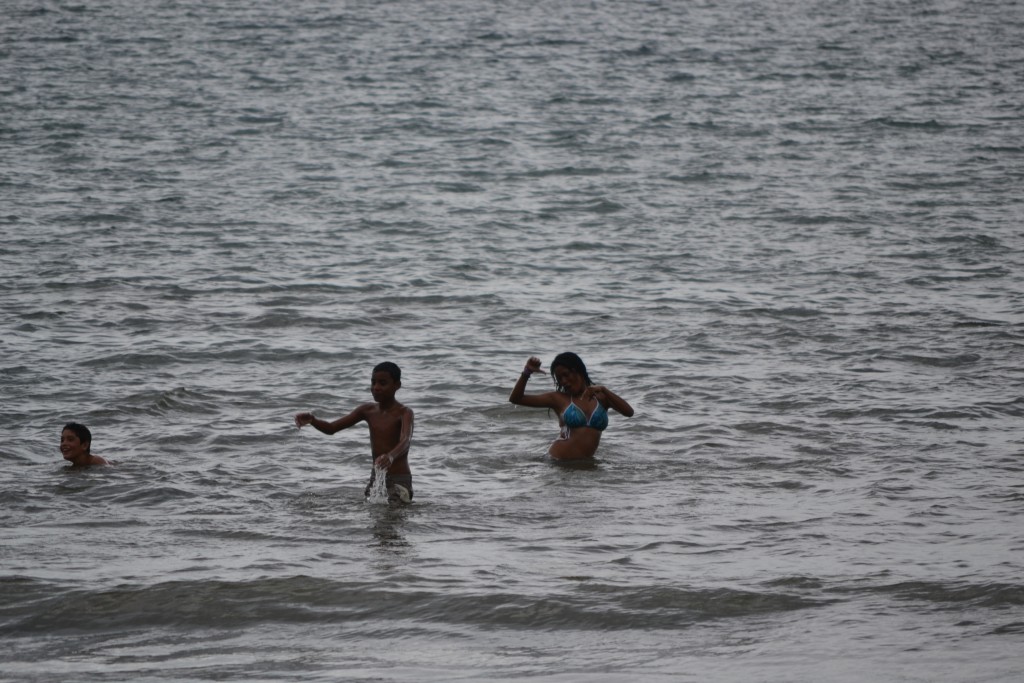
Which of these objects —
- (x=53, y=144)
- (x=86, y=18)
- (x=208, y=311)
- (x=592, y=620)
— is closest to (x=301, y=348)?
(x=208, y=311)

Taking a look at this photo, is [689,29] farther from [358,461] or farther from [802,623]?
[802,623]

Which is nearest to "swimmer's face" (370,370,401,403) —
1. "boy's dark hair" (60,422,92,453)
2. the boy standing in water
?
the boy standing in water

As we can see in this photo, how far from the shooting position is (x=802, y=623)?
7590 millimetres

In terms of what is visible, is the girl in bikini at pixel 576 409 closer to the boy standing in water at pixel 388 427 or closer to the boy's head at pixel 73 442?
the boy standing in water at pixel 388 427

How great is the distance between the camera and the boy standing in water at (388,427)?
9609mm

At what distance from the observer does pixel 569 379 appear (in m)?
11.4

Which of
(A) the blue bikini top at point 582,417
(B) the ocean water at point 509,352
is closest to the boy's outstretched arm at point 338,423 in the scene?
(B) the ocean water at point 509,352

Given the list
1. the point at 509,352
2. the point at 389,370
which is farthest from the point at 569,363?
the point at 509,352

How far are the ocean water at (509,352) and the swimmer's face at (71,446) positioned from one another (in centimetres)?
30

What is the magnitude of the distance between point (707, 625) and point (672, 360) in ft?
27.5

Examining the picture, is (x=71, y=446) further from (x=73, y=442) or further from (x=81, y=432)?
(x=81, y=432)

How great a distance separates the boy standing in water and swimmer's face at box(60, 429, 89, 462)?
102 inches

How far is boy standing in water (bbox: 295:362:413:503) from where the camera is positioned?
9.61m

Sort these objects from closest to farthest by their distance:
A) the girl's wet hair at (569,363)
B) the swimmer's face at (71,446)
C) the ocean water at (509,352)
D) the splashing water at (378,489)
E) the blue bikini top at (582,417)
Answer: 1. the ocean water at (509,352)
2. the splashing water at (378,489)
3. the swimmer's face at (71,446)
4. the girl's wet hair at (569,363)
5. the blue bikini top at (582,417)
